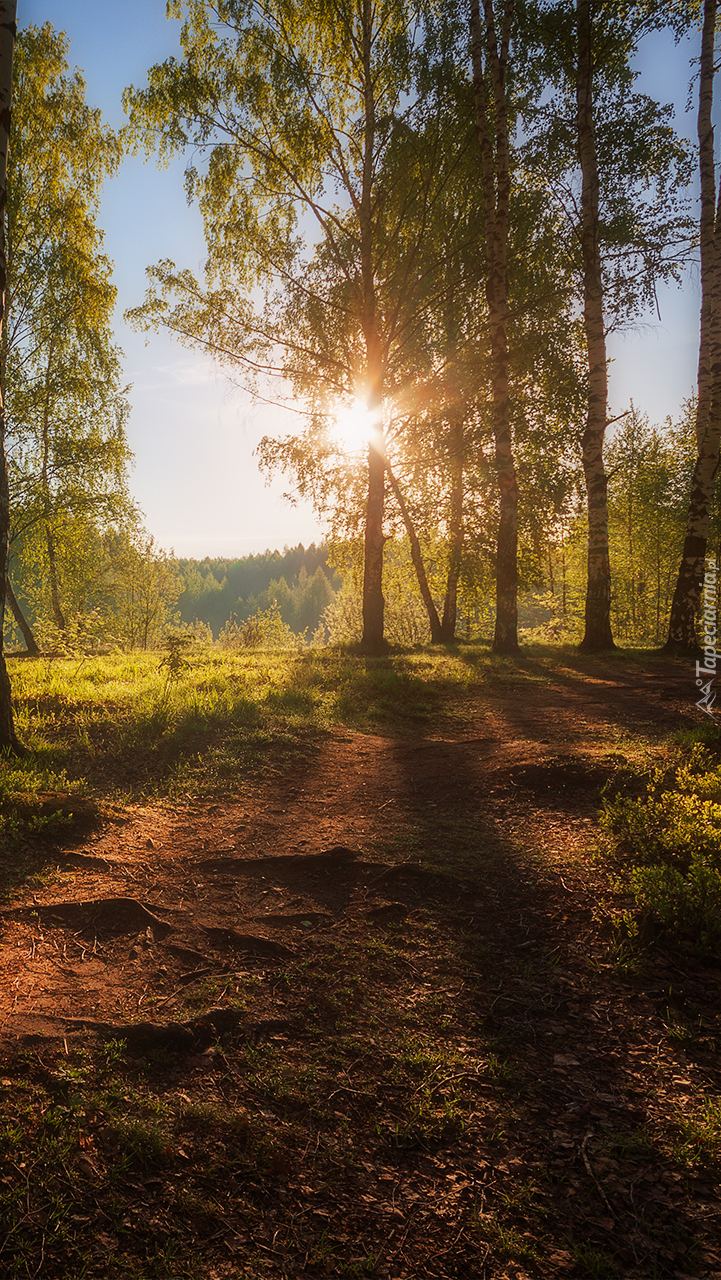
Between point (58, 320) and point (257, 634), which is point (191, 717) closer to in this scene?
point (58, 320)

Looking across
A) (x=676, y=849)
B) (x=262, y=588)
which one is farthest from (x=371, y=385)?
(x=262, y=588)

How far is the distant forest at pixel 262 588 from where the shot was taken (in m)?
137

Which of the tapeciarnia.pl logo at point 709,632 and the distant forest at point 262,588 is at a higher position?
the distant forest at point 262,588

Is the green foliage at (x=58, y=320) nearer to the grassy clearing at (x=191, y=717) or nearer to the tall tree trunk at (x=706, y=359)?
the grassy clearing at (x=191, y=717)

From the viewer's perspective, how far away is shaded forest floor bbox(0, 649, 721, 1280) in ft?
6.60

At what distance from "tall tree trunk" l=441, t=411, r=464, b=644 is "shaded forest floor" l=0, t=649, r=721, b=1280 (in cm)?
1532

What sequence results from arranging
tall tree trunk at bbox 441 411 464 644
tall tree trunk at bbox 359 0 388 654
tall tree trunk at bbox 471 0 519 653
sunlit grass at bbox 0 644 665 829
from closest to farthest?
sunlit grass at bbox 0 644 665 829
tall tree trunk at bbox 471 0 519 653
tall tree trunk at bbox 359 0 388 654
tall tree trunk at bbox 441 411 464 644

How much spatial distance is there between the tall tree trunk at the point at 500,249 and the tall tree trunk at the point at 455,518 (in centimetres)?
445

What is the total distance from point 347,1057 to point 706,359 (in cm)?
1562

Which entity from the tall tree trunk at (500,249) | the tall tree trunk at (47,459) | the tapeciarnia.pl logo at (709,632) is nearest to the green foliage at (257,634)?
the tall tree trunk at (47,459)

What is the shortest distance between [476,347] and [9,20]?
1436 cm

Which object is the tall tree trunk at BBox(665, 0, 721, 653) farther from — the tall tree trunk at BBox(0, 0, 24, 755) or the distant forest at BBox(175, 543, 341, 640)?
the distant forest at BBox(175, 543, 341, 640)

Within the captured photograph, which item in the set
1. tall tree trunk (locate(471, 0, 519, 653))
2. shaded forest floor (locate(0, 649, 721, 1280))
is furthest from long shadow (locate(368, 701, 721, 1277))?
tall tree trunk (locate(471, 0, 519, 653))

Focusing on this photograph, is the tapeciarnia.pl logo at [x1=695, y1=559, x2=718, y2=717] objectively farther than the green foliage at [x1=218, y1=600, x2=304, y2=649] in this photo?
No
